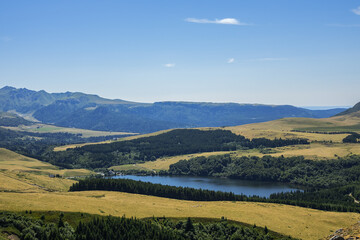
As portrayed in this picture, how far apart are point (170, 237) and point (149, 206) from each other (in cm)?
4442

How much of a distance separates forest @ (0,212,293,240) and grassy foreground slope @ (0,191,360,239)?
9.30 m

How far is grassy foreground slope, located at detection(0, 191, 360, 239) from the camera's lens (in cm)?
12425

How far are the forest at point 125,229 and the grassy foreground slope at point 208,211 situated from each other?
9.30m

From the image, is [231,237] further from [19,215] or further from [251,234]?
[19,215]

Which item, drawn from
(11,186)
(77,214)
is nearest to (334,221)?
(77,214)

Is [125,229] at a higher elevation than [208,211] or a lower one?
higher

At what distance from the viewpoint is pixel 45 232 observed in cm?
8875

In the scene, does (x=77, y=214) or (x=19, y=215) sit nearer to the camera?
(x=19, y=215)

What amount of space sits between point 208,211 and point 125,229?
165 ft

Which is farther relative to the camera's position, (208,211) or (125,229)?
(208,211)

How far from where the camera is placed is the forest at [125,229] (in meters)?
89.3

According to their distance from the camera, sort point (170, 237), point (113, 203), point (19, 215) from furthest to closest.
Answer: point (113, 203)
point (170, 237)
point (19, 215)

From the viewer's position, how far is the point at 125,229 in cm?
10519

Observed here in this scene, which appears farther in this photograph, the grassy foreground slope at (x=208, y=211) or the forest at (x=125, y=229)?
the grassy foreground slope at (x=208, y=211)
